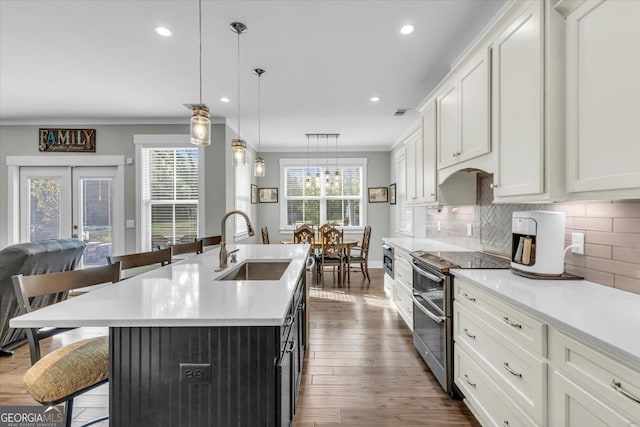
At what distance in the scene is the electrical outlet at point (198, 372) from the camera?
1130 mm

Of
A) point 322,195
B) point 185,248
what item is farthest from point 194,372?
point 322,195

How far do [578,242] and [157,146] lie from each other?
5.17 metres

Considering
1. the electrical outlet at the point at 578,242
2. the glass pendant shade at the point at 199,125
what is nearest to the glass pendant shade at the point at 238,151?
the glass pendant shade at the point at 199,125

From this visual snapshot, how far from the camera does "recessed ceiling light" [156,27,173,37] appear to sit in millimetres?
2469

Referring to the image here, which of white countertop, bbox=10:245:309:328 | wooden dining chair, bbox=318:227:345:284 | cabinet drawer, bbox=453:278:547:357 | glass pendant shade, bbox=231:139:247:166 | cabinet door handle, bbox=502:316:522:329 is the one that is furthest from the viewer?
wooden dining chair, bbox=318:227:345:284

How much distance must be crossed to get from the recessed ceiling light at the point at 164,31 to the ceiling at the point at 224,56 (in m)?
0.05

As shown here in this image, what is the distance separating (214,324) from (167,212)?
4.34 meters

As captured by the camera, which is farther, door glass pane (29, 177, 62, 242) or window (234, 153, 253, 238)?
window (234, 153, 253, 238)

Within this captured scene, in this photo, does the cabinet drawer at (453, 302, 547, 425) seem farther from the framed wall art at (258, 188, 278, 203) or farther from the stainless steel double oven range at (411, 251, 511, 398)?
the framed wall art at (258, 188, 278, 203)

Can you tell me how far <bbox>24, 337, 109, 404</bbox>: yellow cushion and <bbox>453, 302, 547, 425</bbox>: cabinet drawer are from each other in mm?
1863

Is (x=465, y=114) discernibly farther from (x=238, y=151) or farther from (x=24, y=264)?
(x=24, y=264)

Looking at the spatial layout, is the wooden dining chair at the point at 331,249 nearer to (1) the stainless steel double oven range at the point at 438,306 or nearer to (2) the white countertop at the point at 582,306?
(1) the stainless steel double oven range at the point at 438,306

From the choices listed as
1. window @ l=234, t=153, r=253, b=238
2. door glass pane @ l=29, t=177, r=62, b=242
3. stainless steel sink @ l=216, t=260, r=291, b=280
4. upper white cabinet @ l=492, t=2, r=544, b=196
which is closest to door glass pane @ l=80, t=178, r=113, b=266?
door glass pane @ l=29, t=177, r=62, b=242

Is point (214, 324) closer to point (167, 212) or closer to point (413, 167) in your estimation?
point (413, 167)
